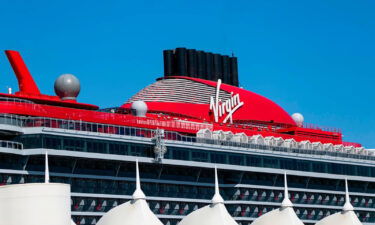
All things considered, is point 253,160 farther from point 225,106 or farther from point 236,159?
point 225,106

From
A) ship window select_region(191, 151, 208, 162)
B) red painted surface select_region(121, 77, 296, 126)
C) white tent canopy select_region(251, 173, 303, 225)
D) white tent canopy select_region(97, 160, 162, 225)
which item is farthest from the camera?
red painted surface select_region(121, 77, 296, 126)

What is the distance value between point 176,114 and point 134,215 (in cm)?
3257

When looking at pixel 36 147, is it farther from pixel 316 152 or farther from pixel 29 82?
pixel 316 152

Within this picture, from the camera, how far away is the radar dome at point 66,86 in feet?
363

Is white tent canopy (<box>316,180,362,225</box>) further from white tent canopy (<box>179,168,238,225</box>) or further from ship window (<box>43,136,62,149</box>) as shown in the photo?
ship window (<box>43,136,62,149</box>)

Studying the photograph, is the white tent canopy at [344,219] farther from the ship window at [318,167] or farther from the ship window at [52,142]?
the ship window at [52,142]

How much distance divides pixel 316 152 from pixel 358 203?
11977 mm

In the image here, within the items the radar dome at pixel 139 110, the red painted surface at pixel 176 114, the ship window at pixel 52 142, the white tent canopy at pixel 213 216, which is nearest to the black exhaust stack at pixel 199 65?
the red painted surface at pixel 176 114

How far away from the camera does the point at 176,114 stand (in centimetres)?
12506

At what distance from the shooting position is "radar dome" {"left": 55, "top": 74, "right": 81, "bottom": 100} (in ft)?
363

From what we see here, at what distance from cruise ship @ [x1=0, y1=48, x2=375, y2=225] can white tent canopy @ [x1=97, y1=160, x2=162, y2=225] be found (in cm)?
895

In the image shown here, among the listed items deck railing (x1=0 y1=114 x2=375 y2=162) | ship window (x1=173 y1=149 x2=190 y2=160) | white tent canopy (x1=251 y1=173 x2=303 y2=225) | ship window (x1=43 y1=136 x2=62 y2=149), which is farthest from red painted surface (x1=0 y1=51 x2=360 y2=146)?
white tent canopy (x1=251 y1=173 x2=303 y2=225)

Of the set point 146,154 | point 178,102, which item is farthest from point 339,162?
point 146,154

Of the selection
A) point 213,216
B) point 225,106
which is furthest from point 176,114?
point 213,216
